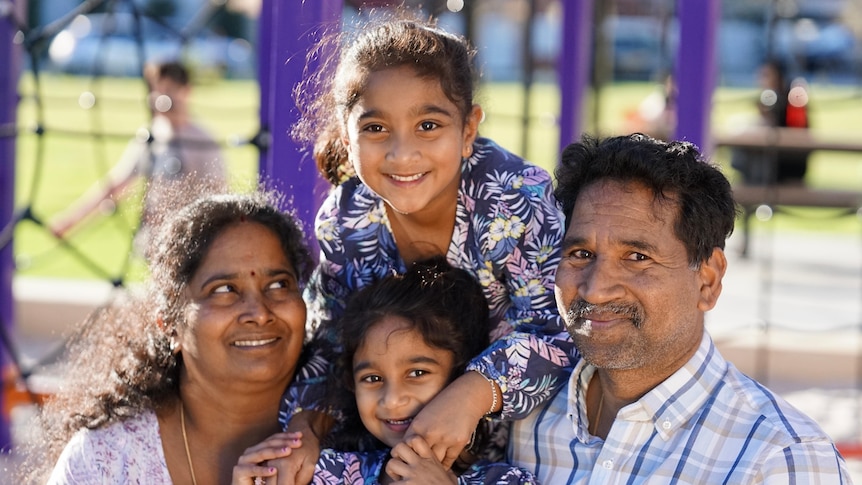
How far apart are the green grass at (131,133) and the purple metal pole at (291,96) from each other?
738 millimetres

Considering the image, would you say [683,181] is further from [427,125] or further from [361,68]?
[361,68]

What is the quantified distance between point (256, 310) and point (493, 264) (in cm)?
49

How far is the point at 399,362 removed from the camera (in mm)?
2131

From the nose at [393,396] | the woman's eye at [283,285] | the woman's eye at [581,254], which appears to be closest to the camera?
the woman's eye at [581,254]

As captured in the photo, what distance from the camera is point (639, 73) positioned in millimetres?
20516

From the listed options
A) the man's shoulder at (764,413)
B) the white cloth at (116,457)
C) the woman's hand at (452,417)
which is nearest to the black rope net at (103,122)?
the white cloth at (116,457)

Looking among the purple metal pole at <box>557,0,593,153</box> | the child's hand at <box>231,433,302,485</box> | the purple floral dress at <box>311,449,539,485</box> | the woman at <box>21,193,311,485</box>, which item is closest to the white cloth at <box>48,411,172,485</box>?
the woman at <box>21,193,311,485</box>

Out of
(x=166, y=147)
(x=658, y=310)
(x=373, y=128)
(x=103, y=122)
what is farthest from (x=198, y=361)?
(x=103, y=122)

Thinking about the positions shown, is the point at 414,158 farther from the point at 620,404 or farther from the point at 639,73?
the point at 639,73

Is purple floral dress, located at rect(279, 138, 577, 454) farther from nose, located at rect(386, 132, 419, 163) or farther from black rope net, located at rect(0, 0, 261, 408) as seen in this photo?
black rope net, located at rect(0, 0, 261, 408)

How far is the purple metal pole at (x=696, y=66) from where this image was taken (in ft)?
9.26

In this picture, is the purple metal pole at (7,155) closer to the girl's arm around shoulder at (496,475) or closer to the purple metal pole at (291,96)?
the purple metal pole at (291,96)

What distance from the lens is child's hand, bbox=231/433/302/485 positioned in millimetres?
2098

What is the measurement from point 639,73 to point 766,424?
63.4 feet
